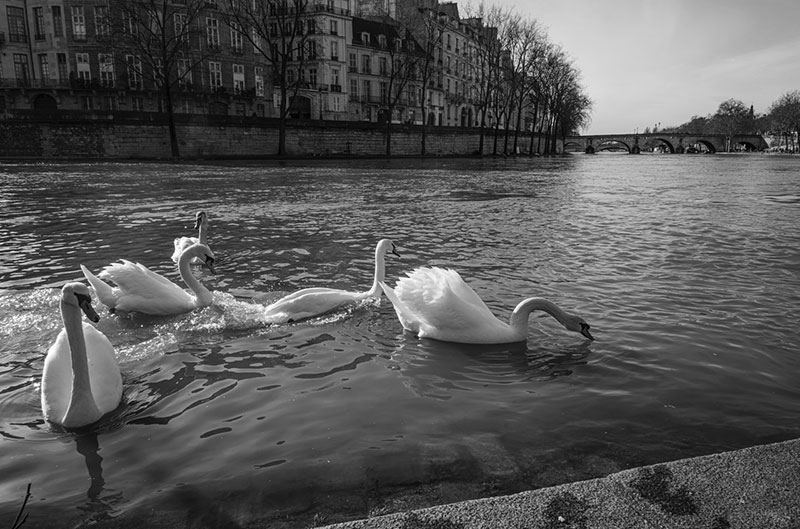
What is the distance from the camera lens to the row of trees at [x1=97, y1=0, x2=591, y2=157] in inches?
1805

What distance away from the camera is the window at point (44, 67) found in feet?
185

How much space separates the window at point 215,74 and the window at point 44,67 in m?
15.1

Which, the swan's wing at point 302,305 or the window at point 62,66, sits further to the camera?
the window at point 62,66

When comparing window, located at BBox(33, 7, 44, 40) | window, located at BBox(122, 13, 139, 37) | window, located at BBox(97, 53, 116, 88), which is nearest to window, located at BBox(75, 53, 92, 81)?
window, located at BBox(97, 53, 116, 88)

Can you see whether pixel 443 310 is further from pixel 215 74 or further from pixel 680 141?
pixel 680 141

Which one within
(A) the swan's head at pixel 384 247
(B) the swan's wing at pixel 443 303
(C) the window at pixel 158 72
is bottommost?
(B) the swan's wing at pixel 443 303

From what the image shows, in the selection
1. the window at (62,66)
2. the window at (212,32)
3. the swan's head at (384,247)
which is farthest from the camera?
the window at (212,32)

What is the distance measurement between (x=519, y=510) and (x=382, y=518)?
2.24ft

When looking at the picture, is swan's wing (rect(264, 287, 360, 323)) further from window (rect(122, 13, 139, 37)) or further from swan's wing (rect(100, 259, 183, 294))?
window (rect(122, 13, 139, 37))

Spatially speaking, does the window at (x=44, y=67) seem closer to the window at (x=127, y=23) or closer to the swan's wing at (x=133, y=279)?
the window at (x=127, y=23)

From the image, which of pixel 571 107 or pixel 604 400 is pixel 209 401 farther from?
pixel 571 107

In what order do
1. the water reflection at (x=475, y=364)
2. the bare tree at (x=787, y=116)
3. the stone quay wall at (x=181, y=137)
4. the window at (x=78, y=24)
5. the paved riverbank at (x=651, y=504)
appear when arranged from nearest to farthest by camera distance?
the paved riverbank at (x=651, y=504) → the water reflection at (x=475, y=364) → the stone quay wall at (x=181, y=137) → the window at (x=78, y=24) → the bare tree at (x=787, y=116)

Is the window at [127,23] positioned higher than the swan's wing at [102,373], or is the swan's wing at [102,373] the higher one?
the window at [127,23]

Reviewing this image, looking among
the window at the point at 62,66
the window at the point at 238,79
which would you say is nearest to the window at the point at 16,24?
the window at the point at 62,66
